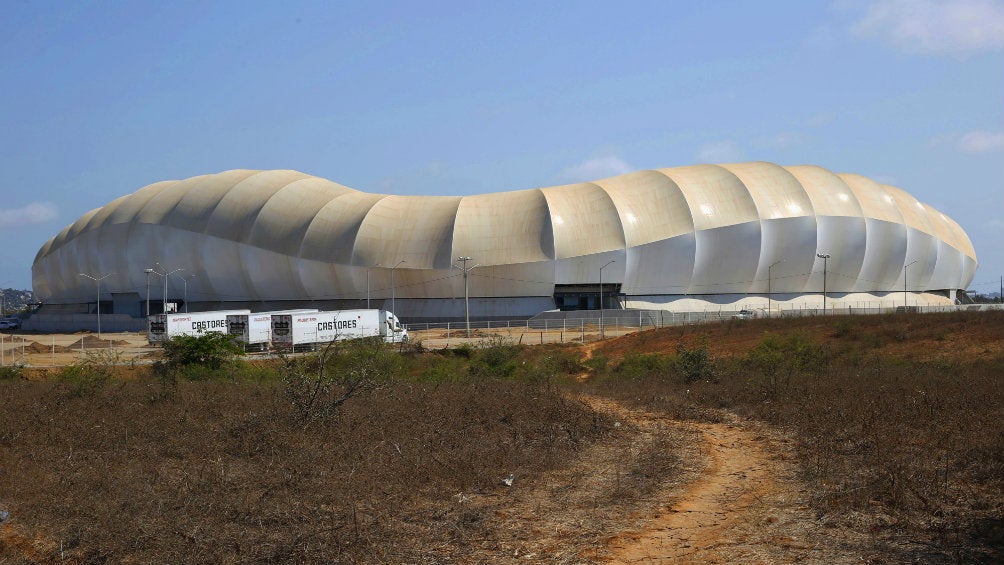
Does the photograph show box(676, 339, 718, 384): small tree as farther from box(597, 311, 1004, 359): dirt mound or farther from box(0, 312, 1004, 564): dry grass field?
box(597, 311, 1004, 359): dirt mound

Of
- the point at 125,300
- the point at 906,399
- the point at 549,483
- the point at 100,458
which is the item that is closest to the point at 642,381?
the point at 906,399

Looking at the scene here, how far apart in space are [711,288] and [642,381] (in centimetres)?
5123

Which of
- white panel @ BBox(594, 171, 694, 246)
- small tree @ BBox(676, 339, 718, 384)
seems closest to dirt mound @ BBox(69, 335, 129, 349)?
white panel @ BBox(594, 171, 694, 246)

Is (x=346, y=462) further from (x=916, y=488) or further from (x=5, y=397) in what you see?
(x=5, y=397)

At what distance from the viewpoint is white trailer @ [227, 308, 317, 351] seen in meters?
46.0

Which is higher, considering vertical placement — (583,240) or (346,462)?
(583,240)

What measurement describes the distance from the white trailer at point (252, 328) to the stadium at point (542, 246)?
25188 millimetres

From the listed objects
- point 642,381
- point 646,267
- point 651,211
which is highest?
point 651,211

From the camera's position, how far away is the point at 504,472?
12219 mm

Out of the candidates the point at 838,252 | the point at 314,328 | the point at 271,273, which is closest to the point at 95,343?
the point at 271,273

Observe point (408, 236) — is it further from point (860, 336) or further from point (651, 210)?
point (860, 336)

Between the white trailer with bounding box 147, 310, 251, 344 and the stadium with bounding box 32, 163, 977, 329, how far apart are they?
24189mm

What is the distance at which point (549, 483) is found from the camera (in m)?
11.9

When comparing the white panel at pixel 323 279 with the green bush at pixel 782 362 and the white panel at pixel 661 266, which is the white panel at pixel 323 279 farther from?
the green bush at pixel 782 362
